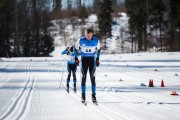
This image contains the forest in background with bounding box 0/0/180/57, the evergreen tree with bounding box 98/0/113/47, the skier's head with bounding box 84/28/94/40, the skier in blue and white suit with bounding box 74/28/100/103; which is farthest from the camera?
the evergreen tree with bounding box 98/0/113/47

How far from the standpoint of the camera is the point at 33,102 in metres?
11.4

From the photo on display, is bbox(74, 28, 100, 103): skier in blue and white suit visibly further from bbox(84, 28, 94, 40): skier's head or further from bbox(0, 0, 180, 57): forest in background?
bbox(0, 0, 180, 57): forest in background

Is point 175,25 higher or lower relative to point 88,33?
higher

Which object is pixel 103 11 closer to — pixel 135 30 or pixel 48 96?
pixel 135 30

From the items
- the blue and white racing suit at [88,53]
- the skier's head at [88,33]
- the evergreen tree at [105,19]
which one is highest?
the evergreen tree at [105,19]

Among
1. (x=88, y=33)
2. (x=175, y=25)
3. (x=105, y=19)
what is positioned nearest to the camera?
(x=88, y=33)

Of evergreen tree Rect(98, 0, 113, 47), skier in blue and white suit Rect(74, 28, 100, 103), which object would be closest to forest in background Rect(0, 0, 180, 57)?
evergreen tree Rect(98, 0, 113, 47)

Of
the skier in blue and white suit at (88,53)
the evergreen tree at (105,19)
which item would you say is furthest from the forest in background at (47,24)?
the skier in blue and white suit at (88,53)

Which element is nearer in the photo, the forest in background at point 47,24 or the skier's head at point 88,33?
the skier's head at point 88,33

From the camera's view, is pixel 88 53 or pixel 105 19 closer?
pixel 88 53

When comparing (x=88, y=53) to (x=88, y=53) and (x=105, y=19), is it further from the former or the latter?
(x=105, y=19)

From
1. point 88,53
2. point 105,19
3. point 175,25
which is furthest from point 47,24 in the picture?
point 88,53

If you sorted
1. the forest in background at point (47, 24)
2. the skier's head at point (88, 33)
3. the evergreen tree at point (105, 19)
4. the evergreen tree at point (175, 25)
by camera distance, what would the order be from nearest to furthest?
the skier's head at point (88, 33) → the evergreen tree at point (175, 25) → the forest in background at point (47, 24) → the evergreen tree at point (105, 19)

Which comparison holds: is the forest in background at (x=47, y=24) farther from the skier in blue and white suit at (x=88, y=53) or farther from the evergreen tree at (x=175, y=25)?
the skier in blue and white suit at (x=88, y=53)
